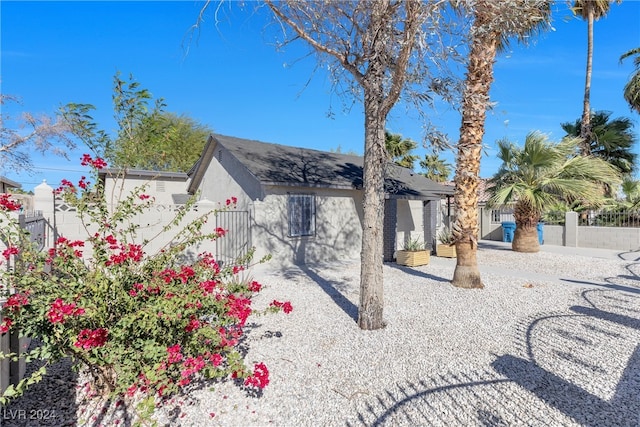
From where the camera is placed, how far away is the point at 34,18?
973cm

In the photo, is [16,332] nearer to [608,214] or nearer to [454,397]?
[454,397]

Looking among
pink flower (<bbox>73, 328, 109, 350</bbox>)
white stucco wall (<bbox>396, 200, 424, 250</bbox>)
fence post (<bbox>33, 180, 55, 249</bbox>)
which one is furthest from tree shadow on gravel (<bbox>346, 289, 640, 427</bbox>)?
white stucco wall (<bbox>396, 200, 424, 250</bbox>)

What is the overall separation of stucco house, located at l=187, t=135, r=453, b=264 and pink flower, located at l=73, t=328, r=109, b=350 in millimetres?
7403

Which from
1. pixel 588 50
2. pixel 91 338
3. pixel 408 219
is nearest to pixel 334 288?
pixel 91 338

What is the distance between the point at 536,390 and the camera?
11.7 ft

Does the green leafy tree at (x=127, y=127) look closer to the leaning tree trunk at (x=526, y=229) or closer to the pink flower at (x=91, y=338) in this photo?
the pink flower at (x=91, y=338)

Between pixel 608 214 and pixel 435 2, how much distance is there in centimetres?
1610

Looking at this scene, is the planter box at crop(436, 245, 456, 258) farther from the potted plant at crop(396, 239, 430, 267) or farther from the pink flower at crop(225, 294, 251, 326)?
the pink flower at crop(225, 294, 251, 326)

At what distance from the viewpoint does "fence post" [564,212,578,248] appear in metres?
16.3

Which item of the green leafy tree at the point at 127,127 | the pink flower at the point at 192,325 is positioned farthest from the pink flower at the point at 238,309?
the green leafy tree at the point at 127,127

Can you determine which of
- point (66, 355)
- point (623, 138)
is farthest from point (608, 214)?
point (66, 355)

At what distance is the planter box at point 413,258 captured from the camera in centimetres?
1117

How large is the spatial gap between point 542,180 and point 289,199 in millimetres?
10070

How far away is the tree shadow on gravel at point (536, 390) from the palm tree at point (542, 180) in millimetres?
9036
